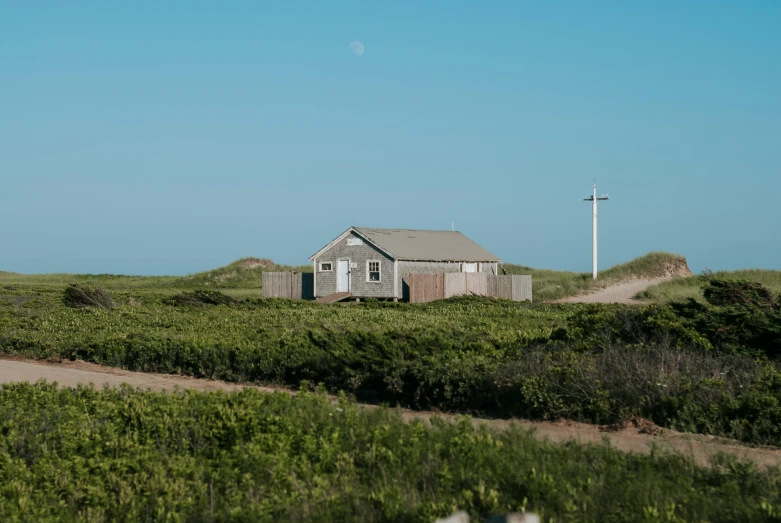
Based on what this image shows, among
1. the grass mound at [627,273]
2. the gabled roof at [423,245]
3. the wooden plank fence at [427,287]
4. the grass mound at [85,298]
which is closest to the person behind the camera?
the grass mound at [85,298]

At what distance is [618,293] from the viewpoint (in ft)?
161

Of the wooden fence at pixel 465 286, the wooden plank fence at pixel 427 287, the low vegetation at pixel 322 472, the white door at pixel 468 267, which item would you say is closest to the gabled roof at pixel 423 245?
the white door at pixel 468 267

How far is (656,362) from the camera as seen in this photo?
37.5 ft

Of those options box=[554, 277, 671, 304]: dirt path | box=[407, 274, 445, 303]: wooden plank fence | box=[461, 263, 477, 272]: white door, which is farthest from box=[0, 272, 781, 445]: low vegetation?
box=[554, 277, 671, 304]: dirt path

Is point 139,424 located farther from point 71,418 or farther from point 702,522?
point 702,522

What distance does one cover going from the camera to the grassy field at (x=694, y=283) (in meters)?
44.6

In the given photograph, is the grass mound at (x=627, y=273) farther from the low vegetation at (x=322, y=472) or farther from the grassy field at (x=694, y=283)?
the low vegetation at (x=322, y=472)

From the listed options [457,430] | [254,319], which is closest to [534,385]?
[457,430]

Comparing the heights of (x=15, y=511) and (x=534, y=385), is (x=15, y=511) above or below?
below

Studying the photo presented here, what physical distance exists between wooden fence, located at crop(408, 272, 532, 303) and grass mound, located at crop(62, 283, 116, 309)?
15857 mm

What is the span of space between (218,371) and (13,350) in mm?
8206

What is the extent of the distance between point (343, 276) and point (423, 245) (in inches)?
203

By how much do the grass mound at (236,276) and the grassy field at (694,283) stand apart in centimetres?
3354

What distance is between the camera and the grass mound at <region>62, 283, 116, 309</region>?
31922mm
